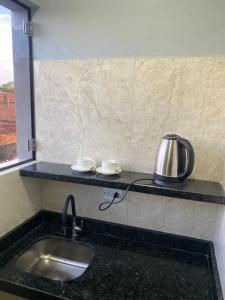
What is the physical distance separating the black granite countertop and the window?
1.79 ft

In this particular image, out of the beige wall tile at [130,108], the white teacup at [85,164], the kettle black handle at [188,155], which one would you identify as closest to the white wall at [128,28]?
the beige wall tile at [130,108]

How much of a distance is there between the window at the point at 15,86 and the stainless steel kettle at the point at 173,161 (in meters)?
0.85

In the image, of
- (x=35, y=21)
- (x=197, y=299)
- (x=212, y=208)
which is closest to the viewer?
(x=197, y=299)

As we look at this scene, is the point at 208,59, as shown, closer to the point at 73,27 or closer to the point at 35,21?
the point at 73,27

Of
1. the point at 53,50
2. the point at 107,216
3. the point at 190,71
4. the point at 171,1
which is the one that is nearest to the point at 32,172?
the point at 107,216

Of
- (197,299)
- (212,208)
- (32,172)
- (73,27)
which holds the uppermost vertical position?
(73,27)

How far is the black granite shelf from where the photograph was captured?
1030 millimetres

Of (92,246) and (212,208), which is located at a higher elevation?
(212,208)

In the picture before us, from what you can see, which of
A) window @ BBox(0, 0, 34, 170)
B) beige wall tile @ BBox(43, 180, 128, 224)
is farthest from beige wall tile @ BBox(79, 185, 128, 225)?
window @ BBox(0, 0, 34, 170)

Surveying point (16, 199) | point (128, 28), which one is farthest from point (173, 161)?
point (16, 199)

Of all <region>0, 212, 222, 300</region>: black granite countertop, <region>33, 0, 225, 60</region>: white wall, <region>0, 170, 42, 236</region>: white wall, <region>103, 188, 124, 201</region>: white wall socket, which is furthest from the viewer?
<region>103, 188, 124, 201</region>: white wall socket

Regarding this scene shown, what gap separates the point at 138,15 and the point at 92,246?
129cm

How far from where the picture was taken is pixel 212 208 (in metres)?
1.21

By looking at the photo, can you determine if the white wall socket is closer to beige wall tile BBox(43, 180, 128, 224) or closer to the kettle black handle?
beige wall tile BBox(43, 180, 128, 224)
